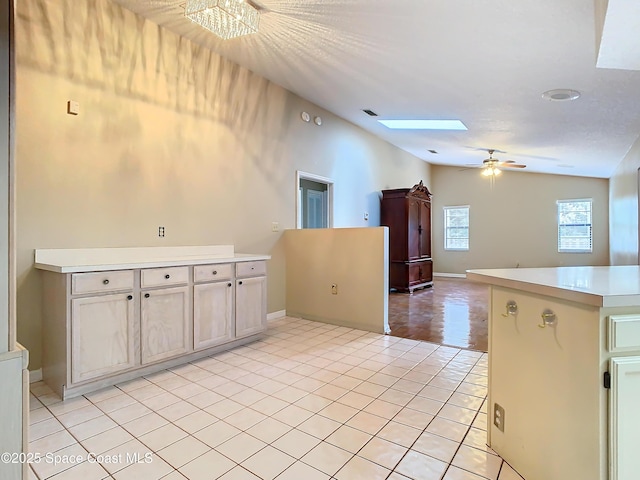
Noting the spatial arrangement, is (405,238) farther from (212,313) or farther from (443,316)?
(212,313)

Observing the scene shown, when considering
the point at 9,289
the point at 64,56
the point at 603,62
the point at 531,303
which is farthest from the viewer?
the point at 64,56

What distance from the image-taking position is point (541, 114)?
13.5ft

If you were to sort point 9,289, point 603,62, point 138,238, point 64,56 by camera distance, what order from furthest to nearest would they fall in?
point 138,238 → point 64,56 → point 603,62 → point 9,289

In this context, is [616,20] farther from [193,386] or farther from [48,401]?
[48,401]

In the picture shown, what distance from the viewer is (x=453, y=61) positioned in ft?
10.4

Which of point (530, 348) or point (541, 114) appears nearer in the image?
point (530, 348)

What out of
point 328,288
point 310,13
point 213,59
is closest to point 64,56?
point 213,59

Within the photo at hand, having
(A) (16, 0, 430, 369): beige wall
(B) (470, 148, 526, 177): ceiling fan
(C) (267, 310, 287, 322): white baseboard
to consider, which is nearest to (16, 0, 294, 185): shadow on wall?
(A) (16, 0, 430, 369): beige wall

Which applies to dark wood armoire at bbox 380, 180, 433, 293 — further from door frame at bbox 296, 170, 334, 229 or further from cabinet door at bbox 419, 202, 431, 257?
door frame at bbox 296, 170, 334, 229

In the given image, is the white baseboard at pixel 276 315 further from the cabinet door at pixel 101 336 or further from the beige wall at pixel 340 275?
the cabinet door at pixel 101 336

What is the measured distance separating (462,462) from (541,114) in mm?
3946

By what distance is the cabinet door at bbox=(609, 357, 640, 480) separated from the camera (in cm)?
119

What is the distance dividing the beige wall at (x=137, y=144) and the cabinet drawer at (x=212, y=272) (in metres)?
0.65

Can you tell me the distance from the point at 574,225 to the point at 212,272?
28.1ft
